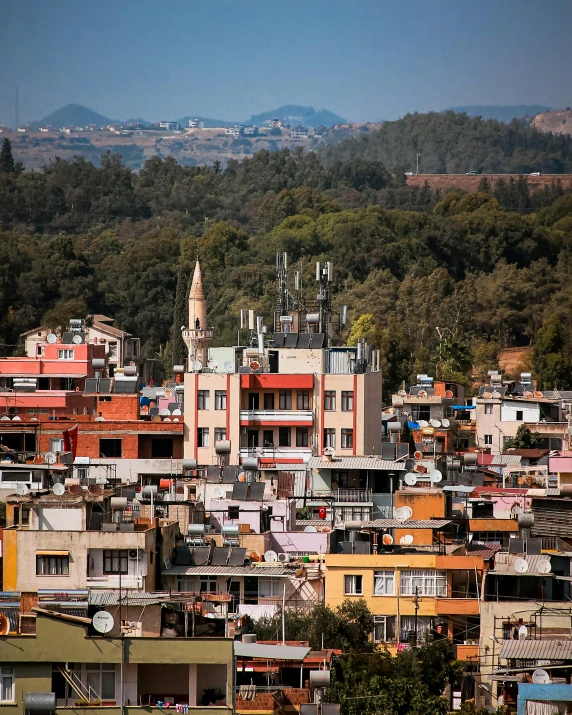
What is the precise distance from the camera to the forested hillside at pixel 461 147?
17415 cm

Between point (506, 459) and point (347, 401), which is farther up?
point (347, 401)

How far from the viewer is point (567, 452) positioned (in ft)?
129

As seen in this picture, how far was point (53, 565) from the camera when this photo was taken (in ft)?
77.7

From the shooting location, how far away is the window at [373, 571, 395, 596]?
2456cm

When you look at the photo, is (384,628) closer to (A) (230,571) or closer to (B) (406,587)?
(B) (406,587)

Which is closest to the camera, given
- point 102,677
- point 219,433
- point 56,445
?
point 102,677

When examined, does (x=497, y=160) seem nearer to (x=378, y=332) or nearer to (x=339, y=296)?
(x=339, y=296)

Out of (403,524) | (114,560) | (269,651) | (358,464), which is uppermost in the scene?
(114,560)

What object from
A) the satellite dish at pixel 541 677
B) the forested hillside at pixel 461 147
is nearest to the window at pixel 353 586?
the satellite dish at pixel 541 677

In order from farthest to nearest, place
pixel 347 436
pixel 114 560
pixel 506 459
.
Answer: pixel 506 459
pixel 347 436
pixel 114 560

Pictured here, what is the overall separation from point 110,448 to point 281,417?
3.35m

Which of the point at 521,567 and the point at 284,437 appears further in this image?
the point at 284,437

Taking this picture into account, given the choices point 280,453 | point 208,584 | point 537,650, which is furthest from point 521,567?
point 280,453

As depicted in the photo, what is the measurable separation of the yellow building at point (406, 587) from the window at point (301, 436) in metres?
14.3
